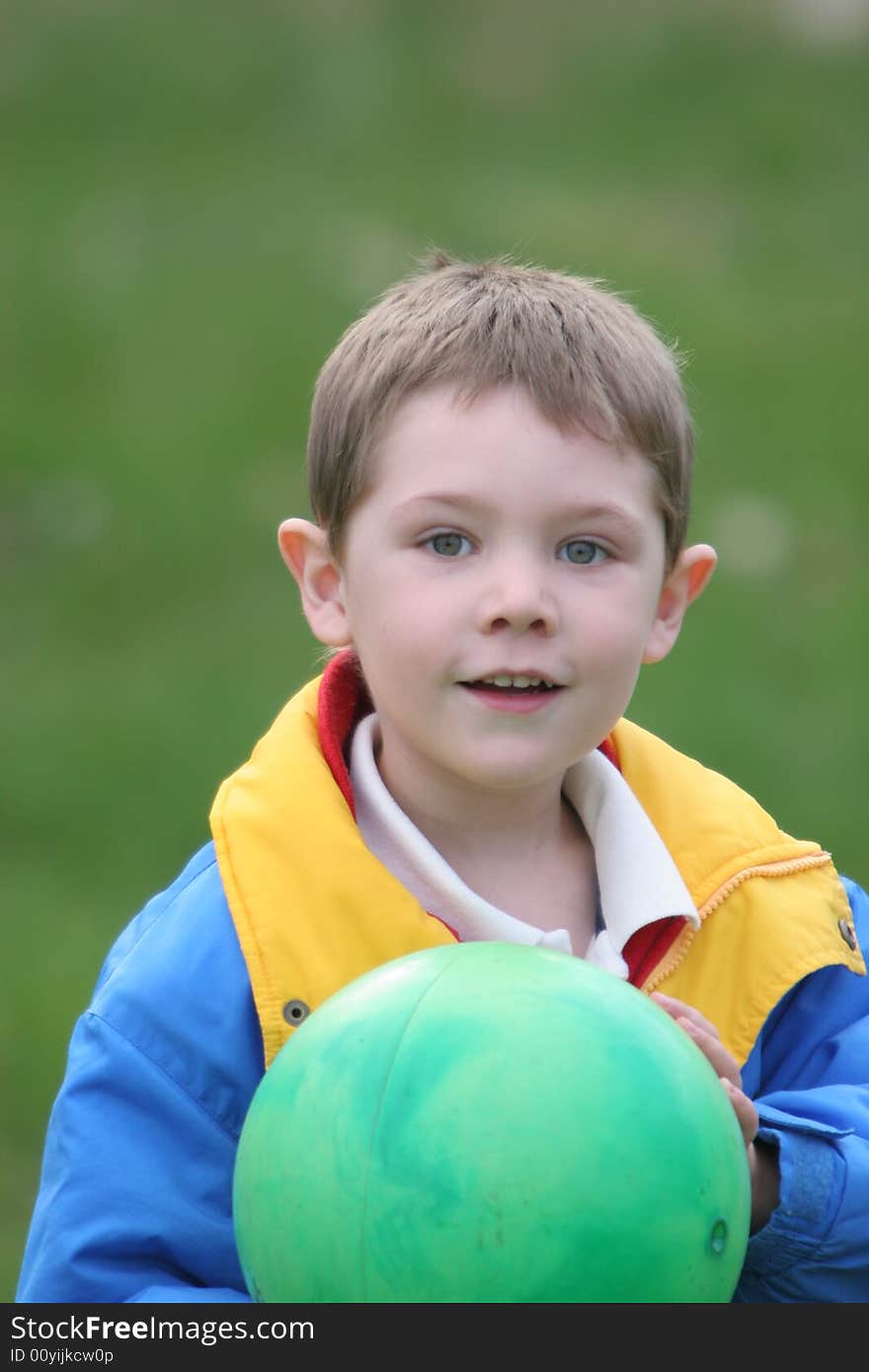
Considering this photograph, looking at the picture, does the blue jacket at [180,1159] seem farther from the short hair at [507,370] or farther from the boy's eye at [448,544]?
the short hair at [507,370]

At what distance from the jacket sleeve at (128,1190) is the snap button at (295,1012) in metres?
0.18

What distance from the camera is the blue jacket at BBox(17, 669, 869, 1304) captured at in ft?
10.3

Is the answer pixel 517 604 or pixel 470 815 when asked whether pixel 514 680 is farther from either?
pixel 470 815

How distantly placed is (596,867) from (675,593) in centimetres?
48

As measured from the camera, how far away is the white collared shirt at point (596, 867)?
133 inches

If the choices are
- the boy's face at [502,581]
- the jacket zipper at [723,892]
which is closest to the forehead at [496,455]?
the boy's face at [502,581]

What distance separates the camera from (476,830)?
3.56 meters

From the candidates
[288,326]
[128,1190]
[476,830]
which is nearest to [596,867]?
[476,830]

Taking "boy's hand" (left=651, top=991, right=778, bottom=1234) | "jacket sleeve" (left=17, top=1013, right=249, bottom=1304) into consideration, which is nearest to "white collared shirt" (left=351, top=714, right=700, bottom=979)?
"boy's hand" (left=651, top=991, right=778, bottom=1234)

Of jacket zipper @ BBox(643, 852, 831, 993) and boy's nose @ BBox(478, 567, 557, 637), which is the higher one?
boy's nose @ BBox(478, 567, 557, 637)

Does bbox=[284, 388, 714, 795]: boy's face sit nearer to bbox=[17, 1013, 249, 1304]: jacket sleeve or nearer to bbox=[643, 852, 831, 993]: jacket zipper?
bbox=[643, 852, 831, 993]: jacket zipper
